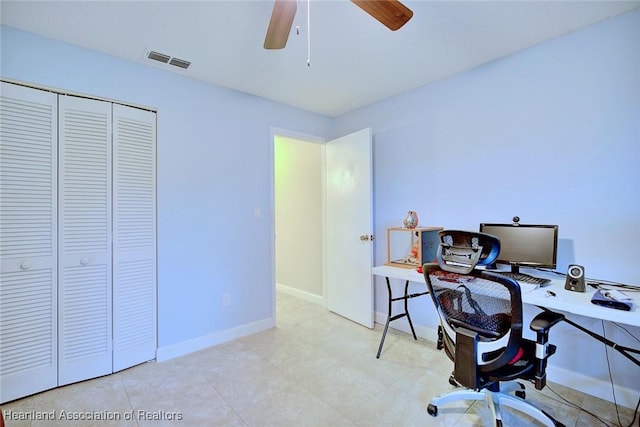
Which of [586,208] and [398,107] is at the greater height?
[398,107]

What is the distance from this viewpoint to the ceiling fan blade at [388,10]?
1288mm

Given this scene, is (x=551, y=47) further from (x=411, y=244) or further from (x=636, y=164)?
(x=411, y=244)

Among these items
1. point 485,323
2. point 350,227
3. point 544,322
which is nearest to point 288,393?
point 485,323

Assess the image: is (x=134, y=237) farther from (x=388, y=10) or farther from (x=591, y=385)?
(x=591, y=385)

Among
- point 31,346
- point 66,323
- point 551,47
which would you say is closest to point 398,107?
point 551,47

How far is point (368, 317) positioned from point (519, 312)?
1869mm

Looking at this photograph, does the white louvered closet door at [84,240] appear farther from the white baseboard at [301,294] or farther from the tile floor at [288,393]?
the white baseboard at [301,294]

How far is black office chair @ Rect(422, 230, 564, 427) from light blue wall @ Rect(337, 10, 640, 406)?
30.1 inches

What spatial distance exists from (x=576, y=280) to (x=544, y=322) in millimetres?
515

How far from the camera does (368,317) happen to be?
3.05 metres

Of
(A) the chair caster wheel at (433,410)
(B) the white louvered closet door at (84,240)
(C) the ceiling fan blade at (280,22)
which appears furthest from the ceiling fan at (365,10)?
(A) the chair caster wheel at (433,410)

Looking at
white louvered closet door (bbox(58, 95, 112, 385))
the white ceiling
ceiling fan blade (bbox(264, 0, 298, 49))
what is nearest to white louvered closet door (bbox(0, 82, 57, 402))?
white louvered closet door (bbox(58, 95, 112, 385))

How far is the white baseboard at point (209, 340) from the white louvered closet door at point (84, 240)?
1.28 ft

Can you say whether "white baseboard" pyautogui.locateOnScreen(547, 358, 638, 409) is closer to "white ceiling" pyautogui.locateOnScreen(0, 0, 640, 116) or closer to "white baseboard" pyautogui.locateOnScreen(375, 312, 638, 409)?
"white baseboard" pyautogui.locateOnScreen(375, 312, 638, 409)
